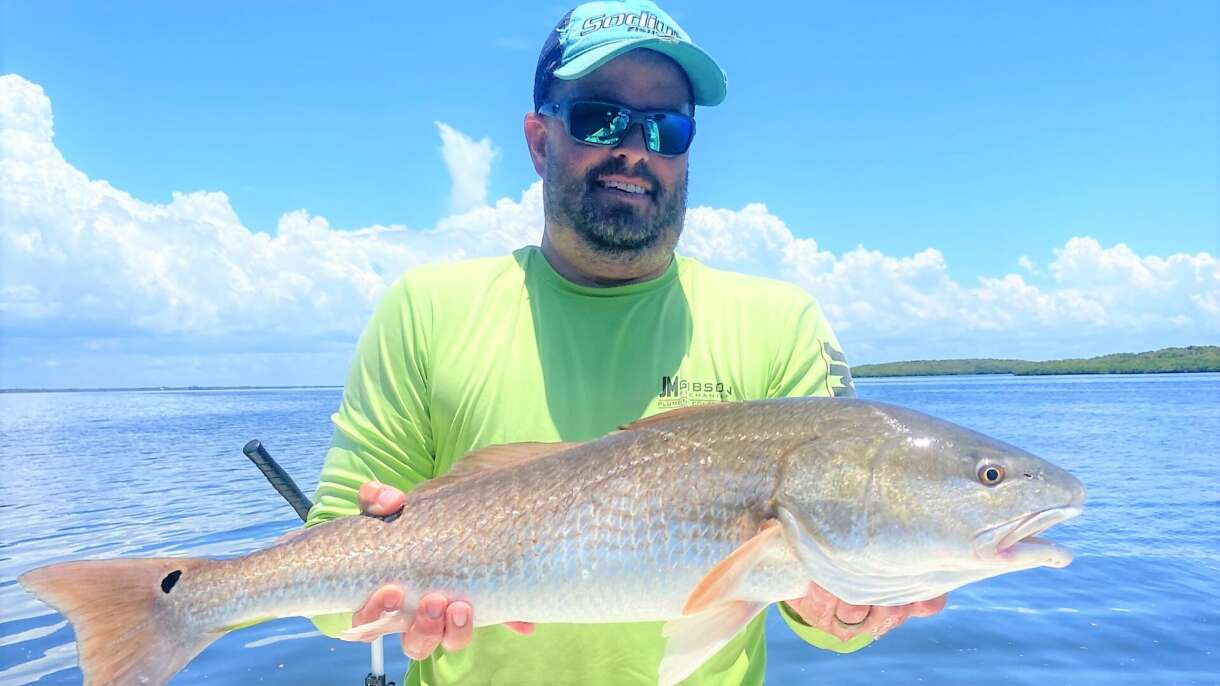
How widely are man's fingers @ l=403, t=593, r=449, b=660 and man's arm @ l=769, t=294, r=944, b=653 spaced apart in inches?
46.7

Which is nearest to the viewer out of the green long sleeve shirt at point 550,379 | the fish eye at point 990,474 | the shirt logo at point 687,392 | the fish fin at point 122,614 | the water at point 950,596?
the fish eye at point 990,474

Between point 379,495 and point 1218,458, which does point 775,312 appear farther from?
point 1218,458

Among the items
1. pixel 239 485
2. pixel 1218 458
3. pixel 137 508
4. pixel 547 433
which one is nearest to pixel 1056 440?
pixel 1218 458

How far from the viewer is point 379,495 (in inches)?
109

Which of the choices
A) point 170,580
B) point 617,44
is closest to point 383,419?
point 170,580

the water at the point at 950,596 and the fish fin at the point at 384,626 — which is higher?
the fish fin at the point at 384,626

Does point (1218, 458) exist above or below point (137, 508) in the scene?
above

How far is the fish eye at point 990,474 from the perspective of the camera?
2.46 m

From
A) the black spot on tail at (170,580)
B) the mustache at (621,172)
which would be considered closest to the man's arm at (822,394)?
the mustache at (621,172)

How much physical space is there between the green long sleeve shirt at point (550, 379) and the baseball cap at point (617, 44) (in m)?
0.92

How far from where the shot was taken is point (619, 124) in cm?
343

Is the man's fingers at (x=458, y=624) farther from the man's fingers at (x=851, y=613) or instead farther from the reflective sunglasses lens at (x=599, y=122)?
the reflective sunglasses lens at (x=599, y=122)

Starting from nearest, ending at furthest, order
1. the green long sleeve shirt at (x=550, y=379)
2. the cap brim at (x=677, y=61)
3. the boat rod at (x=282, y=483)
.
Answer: the green long sleeve shirt at (x=550, y=379) < the cap brim at (x=677, y=61) < the boat rod at (x=282, y=483)

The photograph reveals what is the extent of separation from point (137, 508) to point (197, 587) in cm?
1815
